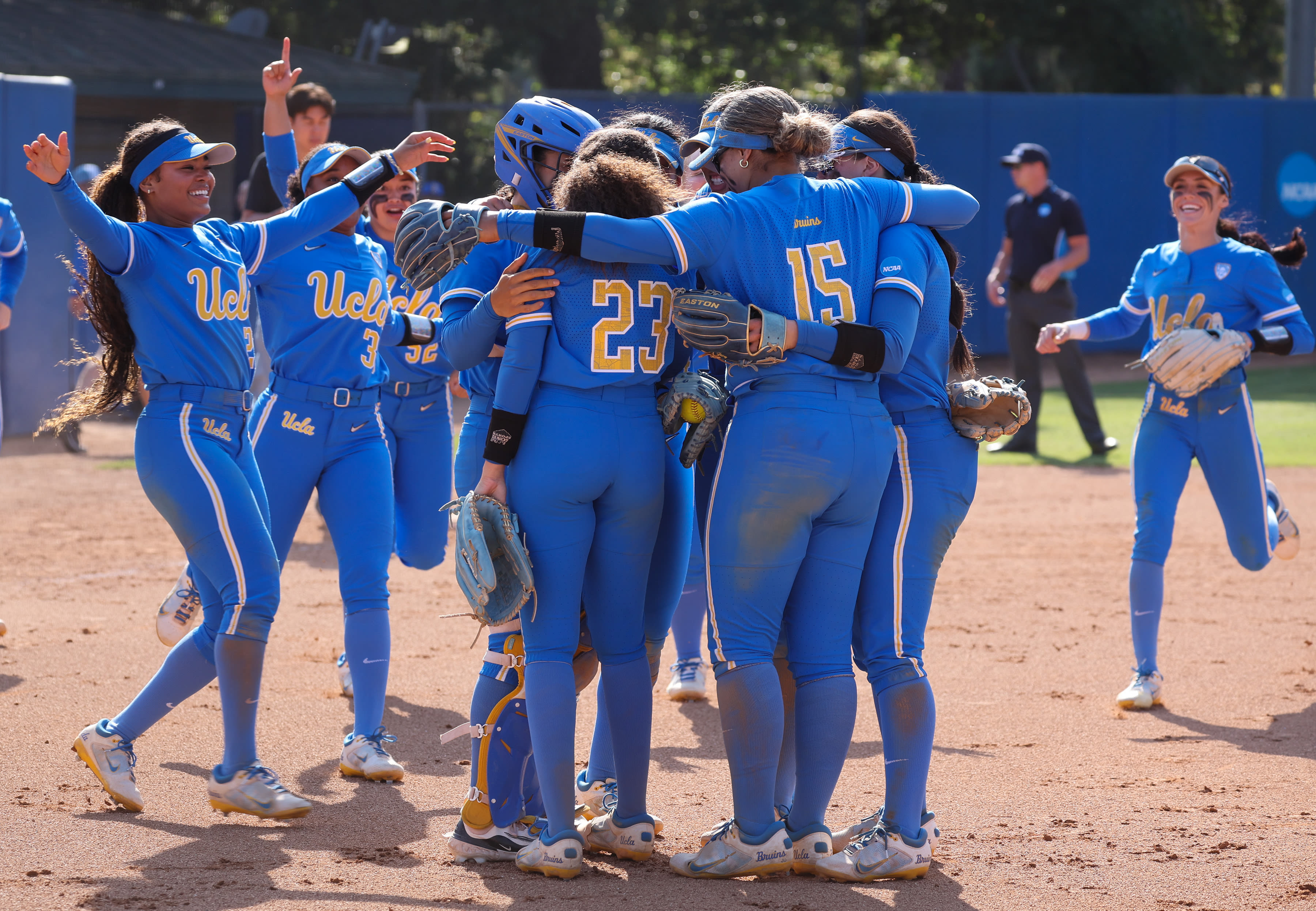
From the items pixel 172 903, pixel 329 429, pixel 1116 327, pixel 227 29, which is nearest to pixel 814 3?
pixel 227 29

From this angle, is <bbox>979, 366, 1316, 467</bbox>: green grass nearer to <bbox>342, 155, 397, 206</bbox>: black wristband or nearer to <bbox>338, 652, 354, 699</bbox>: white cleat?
<bbox>338, 652, 354, 699</bbox>: white cleat

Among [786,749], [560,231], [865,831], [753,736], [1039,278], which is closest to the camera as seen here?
[560,231]

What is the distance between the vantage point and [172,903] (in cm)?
357

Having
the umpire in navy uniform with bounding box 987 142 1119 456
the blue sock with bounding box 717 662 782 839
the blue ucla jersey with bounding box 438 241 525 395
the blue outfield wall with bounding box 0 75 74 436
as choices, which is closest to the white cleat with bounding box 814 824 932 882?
the blue sock with bounding box 717 662 782 839

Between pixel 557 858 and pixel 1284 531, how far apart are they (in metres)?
4.50

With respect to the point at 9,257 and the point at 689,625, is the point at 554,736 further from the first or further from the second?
the point at 9,257

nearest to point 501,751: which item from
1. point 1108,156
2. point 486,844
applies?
point 486,844

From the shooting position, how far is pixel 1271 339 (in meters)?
5.79

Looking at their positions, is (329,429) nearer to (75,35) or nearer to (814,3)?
(75,35)

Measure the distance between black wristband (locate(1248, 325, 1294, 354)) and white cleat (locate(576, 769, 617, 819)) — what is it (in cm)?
334

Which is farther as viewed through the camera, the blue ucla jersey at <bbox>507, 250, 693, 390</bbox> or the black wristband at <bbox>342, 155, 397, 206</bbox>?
the black wristband at <bbox>342, 155, 397, 206</bbox>

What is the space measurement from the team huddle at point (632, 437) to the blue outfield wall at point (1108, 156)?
1484 cm

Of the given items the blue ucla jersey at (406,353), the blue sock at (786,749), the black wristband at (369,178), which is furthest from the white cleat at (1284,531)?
the black wristband at (369,178)

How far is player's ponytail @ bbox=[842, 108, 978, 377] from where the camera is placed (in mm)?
4148
